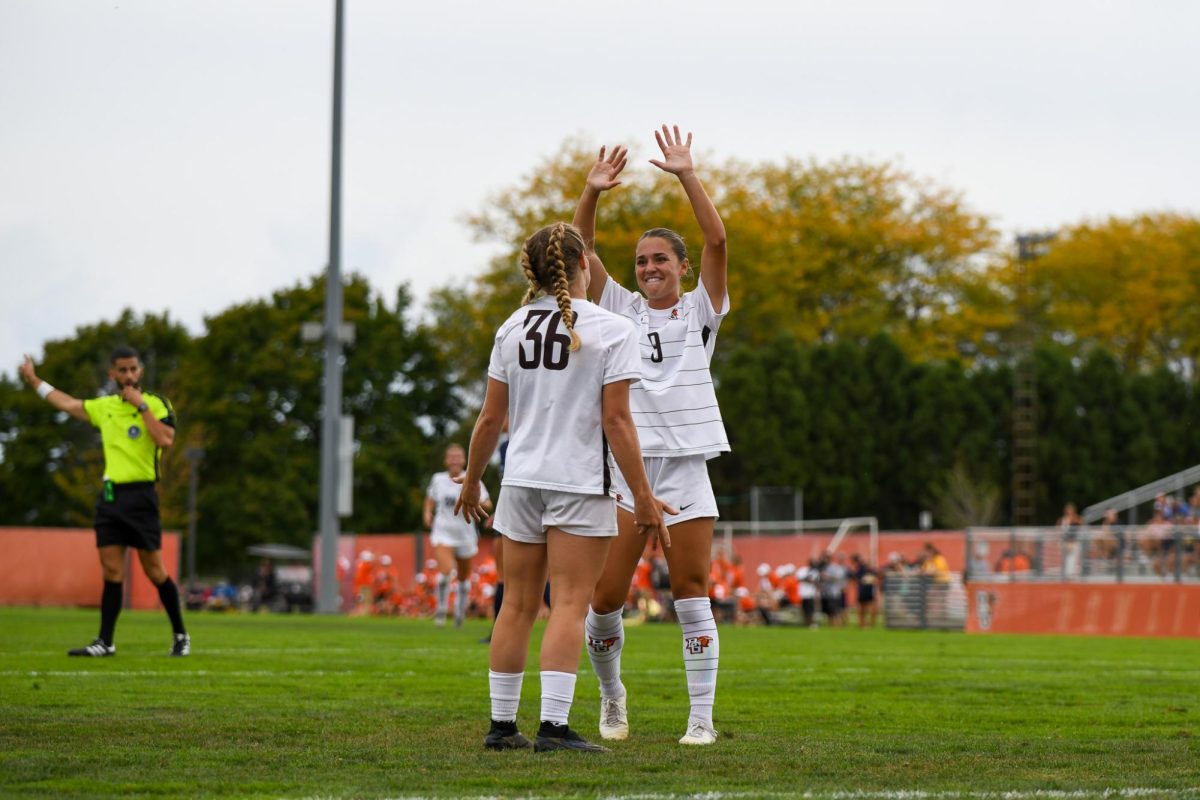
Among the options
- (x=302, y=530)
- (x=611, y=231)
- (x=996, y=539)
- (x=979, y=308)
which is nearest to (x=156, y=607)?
(x=996, y=539)

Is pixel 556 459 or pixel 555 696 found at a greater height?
pixel 556 459

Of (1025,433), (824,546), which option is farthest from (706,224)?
(1025,433)

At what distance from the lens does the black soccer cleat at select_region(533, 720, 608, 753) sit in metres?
6.33

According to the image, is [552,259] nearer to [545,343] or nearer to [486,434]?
[545,343]

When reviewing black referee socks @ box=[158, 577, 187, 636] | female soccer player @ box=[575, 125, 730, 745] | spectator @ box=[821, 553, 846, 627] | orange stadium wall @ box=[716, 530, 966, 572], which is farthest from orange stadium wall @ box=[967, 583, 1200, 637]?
female soccer player @ box=[575, 125, 730, 745]

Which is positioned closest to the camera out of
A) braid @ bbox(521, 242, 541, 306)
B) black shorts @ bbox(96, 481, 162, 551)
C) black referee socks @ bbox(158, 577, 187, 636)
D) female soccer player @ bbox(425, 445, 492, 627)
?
braid @ bbox(521, 242, 541, 306)

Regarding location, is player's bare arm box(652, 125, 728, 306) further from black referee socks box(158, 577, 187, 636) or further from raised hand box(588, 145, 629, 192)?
black referee socks box(158, 577, 187, 636)

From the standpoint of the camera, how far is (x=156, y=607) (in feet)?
119

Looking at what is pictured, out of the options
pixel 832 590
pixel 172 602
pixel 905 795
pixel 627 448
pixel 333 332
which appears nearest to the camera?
pixel 905 795

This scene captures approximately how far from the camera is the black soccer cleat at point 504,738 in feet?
21.1

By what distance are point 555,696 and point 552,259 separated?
164cm

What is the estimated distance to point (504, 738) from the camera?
6.46 meters

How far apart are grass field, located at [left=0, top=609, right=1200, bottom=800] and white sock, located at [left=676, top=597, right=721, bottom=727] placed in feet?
0.75

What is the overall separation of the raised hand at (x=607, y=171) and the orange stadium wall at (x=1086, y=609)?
69.6 ft
